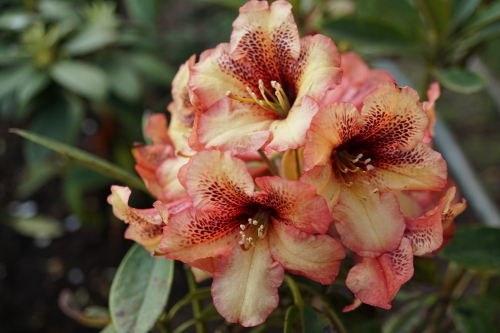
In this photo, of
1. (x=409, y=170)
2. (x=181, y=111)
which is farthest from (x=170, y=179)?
(x=409, y=170)

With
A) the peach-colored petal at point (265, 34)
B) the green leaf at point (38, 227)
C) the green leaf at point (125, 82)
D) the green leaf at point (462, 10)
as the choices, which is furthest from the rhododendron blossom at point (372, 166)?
the green leaf at point (38, 227)

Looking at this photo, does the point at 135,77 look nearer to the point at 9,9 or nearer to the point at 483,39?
the point at 9,9

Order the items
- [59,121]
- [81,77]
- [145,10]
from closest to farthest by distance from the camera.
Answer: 1. [81,77]
2. [59,121]
3. [145,10]

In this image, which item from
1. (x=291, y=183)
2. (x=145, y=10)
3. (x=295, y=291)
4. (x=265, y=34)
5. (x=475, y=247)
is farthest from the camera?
(x=145, y=10)

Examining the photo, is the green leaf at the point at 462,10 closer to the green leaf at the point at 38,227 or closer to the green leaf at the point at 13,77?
the green leaf at the point at 13,77

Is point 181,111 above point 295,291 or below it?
above

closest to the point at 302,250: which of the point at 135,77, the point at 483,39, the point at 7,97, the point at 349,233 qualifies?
the point at 349,233

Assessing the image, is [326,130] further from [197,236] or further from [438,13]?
[438,13]
